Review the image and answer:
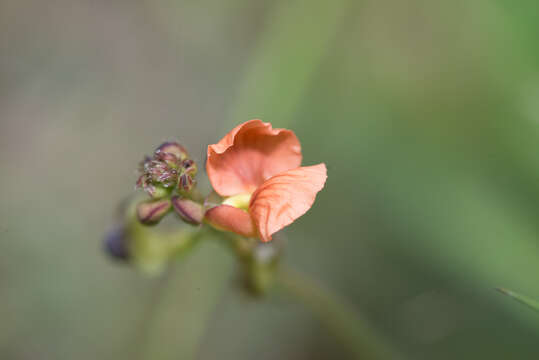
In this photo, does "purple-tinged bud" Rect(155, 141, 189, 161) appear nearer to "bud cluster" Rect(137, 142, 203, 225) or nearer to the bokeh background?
"bud cluster" Rect(137, 142, 203, 225)

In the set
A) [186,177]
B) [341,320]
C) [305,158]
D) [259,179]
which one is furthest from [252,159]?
[305,158]

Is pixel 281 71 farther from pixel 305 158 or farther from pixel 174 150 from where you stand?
pixel 174 150

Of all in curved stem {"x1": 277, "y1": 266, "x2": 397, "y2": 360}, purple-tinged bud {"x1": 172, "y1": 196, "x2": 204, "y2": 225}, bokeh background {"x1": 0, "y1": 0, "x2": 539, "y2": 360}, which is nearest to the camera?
purple-tinged bud {"x1": 172, "y1": 196, "x2": 204, "y2": 225}

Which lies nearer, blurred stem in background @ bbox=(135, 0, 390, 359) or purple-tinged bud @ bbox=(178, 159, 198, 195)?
purple-tinged bud @ bbox=(178, 159, 198, 195)

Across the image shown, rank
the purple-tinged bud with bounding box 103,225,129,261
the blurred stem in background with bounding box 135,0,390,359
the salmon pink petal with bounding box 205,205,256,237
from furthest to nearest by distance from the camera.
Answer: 1. the blurred stem in background with bounding box 135,0,390,359
2. the purple-tinged bud with bounding box 103,225,129,261
3. the salmon pink petal with bounding box 205,205,256,237

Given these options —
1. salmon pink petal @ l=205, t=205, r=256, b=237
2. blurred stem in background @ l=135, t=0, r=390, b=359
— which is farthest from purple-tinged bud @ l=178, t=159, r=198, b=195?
blurred stem in background @ l=135, t=0, r=390, b=359

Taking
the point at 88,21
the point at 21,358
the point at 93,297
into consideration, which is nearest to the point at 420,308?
the point at 93,297
